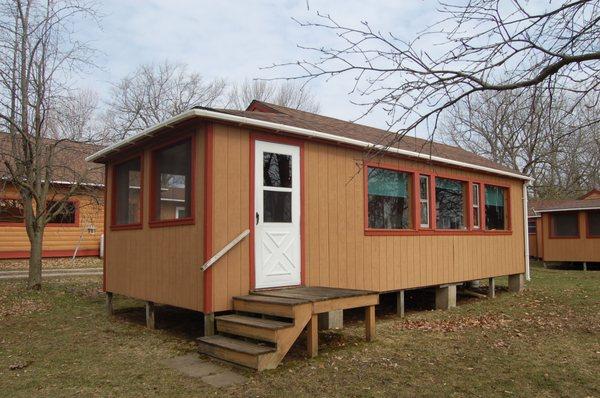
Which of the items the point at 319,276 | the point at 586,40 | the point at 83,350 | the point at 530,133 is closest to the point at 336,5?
the point at 586,40

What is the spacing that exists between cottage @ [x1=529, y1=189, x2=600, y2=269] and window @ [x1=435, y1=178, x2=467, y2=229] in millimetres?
11315

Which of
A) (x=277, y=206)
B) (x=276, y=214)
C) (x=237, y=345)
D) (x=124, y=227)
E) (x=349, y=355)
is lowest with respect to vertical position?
(x=349, y=355)

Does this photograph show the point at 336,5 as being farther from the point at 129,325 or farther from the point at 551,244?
the point at 551,244

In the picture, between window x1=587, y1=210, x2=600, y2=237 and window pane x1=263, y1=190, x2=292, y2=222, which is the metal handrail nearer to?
window pane x1=263, y1=190, x2=292, y2=222

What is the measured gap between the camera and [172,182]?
724 cm

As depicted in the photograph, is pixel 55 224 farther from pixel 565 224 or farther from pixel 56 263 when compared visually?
pixel 565 224

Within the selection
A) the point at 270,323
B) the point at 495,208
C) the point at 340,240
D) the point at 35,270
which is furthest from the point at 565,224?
the point at 35,270

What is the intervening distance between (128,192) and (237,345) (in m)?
4.13

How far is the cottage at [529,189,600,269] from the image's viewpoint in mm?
19609

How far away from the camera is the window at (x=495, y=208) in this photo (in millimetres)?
11594

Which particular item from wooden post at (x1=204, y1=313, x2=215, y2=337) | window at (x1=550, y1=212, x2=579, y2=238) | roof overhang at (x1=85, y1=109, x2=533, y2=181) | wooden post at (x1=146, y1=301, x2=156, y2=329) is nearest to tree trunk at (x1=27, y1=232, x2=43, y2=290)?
roof overhang at (x1=85, y1=109, x2=533, y2=181)

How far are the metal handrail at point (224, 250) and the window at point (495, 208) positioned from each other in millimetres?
6973

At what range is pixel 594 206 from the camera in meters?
19.2

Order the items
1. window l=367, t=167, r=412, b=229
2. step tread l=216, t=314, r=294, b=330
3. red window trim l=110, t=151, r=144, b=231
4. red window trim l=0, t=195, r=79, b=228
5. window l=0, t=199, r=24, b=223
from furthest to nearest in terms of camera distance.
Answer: window l=0, t=199, r=24, b=223 → red window trim l=0, t=195, r=79, b=228 → window l=367, t=167, r=412, b=229 → red window trim l=110, t=151, r=144, b=231 → step tread l=216, t=314, r=294, b=330
